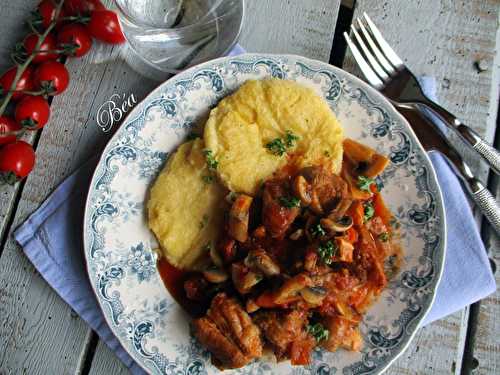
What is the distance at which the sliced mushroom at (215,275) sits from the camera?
4.02 m

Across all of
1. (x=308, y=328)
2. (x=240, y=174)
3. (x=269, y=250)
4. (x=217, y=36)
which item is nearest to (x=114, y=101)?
(x=217, y=36)

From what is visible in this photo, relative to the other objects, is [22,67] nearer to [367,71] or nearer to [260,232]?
[260,232]

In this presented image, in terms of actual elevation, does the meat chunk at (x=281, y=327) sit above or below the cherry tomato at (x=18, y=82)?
below

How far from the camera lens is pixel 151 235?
4398 mm

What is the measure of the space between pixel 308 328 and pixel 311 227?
80cm

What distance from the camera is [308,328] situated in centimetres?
402

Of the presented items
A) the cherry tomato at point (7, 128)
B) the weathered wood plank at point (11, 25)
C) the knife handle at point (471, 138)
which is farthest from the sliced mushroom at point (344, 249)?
the weathered wood plank at point (11, 25)

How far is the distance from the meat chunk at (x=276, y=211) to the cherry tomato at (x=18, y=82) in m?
2.45

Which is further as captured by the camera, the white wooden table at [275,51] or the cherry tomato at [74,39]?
the cherry tomato at [74,39]

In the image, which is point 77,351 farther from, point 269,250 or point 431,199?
point 431,199

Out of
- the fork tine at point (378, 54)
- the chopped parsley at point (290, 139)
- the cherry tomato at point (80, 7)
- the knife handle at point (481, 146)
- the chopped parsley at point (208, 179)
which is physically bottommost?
the chopped parsley at point (208, 179)

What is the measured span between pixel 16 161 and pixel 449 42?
4.23m

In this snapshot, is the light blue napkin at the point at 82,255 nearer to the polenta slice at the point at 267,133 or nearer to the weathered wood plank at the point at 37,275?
the weathered wood plank at the point at 37,275

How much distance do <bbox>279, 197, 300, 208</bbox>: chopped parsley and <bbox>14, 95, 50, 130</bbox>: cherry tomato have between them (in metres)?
2.33
